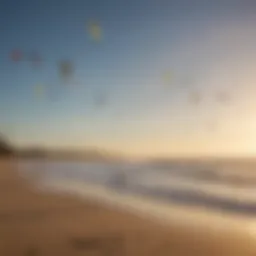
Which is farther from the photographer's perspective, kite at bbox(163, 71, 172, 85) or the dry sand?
kite at bbox(163, 71, 172, 85)

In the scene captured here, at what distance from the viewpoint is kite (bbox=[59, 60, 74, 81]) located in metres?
1.32

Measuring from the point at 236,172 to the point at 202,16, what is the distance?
453 mm

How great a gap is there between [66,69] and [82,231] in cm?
44

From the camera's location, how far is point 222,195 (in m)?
1.32

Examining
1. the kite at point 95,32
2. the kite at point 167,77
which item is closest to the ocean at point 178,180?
the kite at point 167,77

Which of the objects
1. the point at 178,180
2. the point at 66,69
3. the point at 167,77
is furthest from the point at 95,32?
the point at 178,180

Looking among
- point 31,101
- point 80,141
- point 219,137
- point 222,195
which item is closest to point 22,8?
point 31,101

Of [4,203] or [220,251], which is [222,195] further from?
[4,203]

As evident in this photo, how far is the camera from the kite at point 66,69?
1321mm

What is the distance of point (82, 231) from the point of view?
126 cm

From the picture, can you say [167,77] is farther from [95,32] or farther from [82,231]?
[82,231]

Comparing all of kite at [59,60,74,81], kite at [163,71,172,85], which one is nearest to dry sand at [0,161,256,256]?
kite at [59,60,74,81]

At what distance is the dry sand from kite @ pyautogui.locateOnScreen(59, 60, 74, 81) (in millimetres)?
276

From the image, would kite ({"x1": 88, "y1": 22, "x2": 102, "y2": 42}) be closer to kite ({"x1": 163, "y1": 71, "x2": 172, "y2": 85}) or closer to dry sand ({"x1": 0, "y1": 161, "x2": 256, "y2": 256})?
kite ({"x1": 163, "y1": 71, "x2": 172, "y2": 85})
